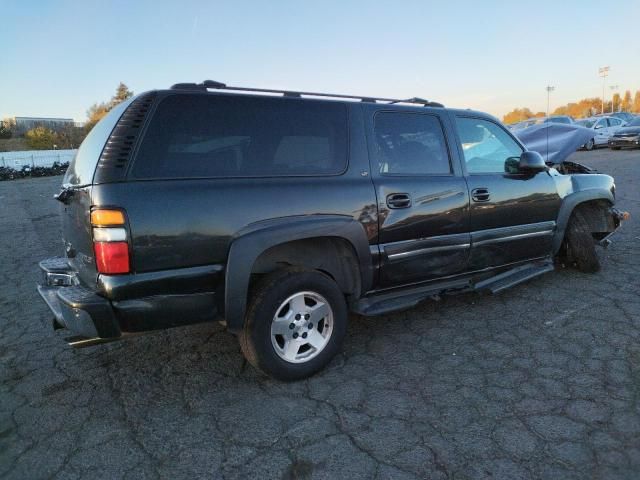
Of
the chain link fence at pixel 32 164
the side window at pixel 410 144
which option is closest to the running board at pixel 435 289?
the side window at pixel 410 144

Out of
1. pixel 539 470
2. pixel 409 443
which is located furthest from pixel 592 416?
pixel 409 443

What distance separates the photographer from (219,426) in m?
2.54

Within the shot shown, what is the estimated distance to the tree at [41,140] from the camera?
2394 inches

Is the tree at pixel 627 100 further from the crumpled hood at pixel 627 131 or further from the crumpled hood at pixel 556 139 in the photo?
the crumpled hood at pixel 556 139

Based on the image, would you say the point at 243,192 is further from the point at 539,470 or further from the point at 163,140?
the point at 539,470

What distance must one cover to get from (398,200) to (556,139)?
157 inches

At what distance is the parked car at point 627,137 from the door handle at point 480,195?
20454 mm

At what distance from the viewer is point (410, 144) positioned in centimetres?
361

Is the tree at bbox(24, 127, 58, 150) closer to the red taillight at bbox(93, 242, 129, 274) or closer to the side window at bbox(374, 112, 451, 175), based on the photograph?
the side window at bbox(374, 112, 451, 175)

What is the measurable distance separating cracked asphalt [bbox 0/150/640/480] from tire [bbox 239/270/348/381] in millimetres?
155

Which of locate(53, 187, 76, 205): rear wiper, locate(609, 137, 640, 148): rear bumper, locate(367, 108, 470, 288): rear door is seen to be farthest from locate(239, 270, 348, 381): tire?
locate(609, 137, 640, 148): rear bumper

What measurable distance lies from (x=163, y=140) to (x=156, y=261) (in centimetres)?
69

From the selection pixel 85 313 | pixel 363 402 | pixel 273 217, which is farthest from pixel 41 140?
pixel 363 402

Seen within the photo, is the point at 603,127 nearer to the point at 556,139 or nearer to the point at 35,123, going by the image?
the point at 556,139
